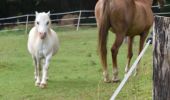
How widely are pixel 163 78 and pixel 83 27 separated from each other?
2768 cm

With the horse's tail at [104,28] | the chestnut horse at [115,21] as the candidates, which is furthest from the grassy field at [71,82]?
the horse's tail at [104,28]

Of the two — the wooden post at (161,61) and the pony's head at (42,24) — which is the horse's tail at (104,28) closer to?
the pony's head at (42,24)

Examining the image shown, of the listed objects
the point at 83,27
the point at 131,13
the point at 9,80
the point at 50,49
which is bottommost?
the point at 83,27

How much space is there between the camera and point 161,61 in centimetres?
338

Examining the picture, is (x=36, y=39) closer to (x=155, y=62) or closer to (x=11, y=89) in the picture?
(x=11, y=89)

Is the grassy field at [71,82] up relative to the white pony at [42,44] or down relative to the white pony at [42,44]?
down

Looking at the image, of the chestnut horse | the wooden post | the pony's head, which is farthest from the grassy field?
the wooden post

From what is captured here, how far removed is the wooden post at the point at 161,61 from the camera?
3.33 metres

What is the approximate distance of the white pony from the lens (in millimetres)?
9344

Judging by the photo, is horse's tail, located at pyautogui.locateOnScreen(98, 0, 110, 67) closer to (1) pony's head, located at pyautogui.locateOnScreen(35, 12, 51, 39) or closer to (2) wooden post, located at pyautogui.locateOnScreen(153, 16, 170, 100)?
(1) pony's head, located at pyautogui.locateOnScreen(35, 12, 51, 39)

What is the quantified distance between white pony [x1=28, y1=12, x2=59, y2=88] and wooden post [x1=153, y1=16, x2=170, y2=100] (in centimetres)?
604

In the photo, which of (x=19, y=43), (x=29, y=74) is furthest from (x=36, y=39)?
(x=19, y=43)

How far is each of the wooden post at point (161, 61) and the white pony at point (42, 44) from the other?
604cm

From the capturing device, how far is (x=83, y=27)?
31.0 meters
